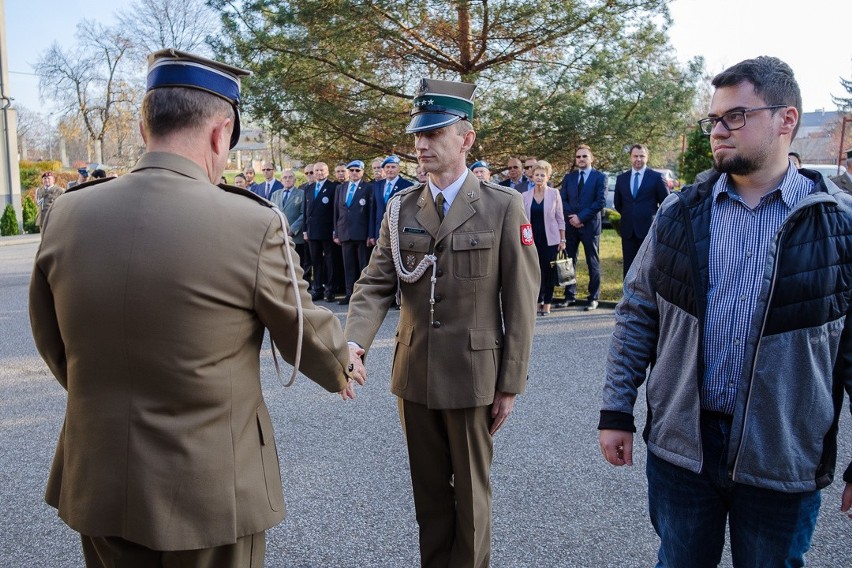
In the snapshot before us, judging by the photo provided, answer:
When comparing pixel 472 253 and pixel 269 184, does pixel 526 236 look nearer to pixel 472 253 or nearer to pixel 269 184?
pixel 472 253

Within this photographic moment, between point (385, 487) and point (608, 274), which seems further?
point (608, 274)

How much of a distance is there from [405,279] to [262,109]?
30.5ft

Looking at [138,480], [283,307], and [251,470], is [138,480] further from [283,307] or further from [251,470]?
[283,307]

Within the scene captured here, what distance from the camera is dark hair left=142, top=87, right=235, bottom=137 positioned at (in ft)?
6.29

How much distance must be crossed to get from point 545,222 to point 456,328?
23.1 feet

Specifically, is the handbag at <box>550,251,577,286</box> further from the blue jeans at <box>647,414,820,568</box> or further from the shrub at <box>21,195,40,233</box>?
the shrub at <box>21,195,40,233</box>

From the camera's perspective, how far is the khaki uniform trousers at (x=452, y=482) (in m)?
2.97

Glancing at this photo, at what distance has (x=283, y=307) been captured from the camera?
1.94 metres

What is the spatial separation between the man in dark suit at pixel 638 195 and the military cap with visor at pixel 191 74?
8.55 m

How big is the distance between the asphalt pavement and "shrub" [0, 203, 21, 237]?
20.1 metres

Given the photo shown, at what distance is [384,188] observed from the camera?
35.1ft

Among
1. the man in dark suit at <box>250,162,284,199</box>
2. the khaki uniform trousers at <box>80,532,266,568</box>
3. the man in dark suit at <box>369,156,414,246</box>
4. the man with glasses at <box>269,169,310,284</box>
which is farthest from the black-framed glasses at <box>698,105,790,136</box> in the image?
the man in dark suit at <box>250,162,284,199</box>

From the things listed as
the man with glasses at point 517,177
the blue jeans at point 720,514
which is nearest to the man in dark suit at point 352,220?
the man with glasses at point 517,177

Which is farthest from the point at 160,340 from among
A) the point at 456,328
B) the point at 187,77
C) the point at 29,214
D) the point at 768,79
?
Result: the point at 29,214
